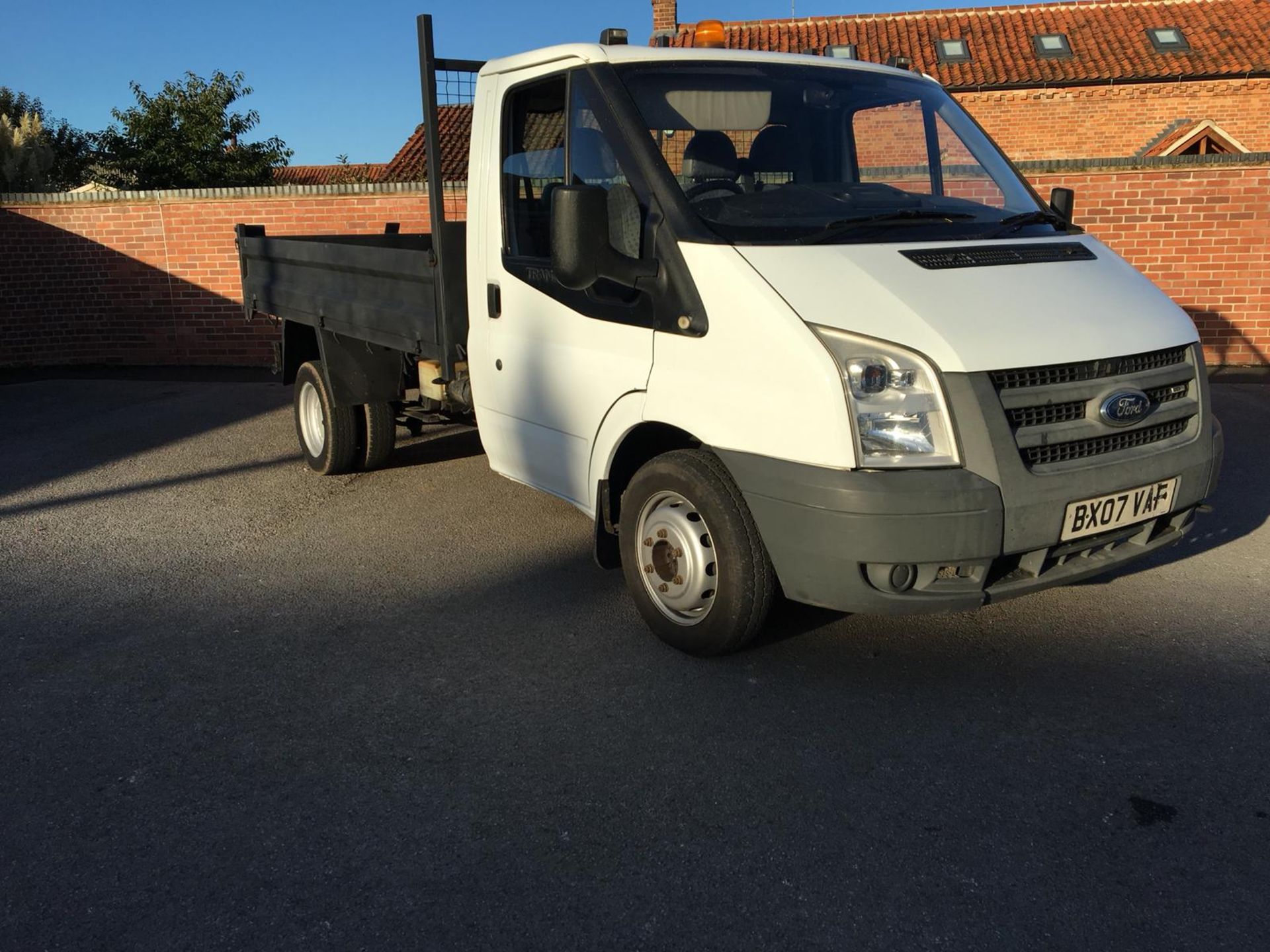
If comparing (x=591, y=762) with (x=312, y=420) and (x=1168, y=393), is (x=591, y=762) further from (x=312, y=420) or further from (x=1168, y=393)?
(x=312, y=420)

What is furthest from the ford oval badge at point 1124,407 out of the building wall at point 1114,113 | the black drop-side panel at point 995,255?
the building wall at point 1114,113

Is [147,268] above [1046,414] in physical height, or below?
above

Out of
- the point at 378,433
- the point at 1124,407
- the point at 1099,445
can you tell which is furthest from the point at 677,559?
the point at 378,433

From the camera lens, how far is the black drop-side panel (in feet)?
11.6

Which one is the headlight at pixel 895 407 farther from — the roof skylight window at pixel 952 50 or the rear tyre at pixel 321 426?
the roof skylight window at pixel 952 50

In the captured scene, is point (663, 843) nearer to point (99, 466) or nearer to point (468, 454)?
point (468, 454)

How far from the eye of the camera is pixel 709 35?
4.69 metres

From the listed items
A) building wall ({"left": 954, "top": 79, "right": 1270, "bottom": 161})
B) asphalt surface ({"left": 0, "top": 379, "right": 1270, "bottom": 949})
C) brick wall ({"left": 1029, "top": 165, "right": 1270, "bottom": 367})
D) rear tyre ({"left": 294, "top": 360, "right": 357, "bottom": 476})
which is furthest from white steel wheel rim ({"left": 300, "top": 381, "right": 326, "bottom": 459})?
building wall ({"left": 954, "top": 79, "right": 1270, "bottom": 161})

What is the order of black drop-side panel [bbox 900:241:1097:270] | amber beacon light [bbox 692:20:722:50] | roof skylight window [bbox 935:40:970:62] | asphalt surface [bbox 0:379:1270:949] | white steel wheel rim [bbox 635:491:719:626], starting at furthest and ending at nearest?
roof skylight window [bbox 935:40:970:62] < amber beacon light [bbox 692:20:722:50] < white steel wheel rim [bbox 635:491:719:626] < black drop-side panel [bbox 900:241:1097:270] < asphalt surface [bbox 0:379:1270:949]

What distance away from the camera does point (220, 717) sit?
3557mm

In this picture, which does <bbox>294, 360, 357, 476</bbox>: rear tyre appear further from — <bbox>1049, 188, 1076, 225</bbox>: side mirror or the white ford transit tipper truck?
<bbox>1049, 188, 1076, 225</bbox>: side mirror

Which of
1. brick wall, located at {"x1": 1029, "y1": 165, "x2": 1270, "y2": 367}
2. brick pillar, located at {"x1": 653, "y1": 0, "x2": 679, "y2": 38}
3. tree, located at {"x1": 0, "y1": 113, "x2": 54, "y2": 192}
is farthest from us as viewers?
brick pillar, located at {"x1": 653, "y1": 0, "x2": 679, "y2": 38}

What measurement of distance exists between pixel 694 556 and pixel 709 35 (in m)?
2.42

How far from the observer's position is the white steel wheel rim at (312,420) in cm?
676
